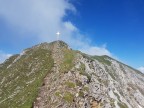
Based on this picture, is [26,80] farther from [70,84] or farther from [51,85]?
[70,84]

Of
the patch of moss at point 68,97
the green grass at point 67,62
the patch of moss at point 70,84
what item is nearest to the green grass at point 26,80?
the green grass at point 67,62

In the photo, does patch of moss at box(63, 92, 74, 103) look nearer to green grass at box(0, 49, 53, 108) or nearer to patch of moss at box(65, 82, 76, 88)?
patch of moss at box(65, 82, 76, 88)

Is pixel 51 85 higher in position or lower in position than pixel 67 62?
lower

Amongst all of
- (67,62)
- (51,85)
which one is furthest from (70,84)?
(67,62)

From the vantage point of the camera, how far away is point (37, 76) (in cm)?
9825

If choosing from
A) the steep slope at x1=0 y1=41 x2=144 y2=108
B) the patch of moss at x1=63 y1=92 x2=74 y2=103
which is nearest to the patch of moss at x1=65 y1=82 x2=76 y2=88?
the steep slope at x1=0 y1=41 x2=144 y2=108

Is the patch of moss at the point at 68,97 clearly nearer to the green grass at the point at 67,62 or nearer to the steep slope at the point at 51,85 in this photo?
the steep slope at the point at 51,85

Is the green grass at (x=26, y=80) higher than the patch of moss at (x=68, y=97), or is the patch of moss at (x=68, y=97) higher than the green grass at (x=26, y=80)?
the green grass at (x=26, y=80)

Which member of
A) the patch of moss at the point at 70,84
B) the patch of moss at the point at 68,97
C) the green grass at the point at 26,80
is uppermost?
the green grass at the point at 26,80

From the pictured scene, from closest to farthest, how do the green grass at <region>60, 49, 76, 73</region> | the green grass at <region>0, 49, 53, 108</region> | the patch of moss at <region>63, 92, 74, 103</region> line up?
the patch of moss at <region>63, 92, 74, 103</region> < the green grass at <region>0, 49, 53, 108</region> < the green grass at <region>60, 49, 76, 73</region>

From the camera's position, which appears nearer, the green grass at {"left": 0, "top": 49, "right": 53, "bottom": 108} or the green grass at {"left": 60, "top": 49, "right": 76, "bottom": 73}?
the green grass at {"left": 0, "top": 49, "right": 53, "bottom": 108}

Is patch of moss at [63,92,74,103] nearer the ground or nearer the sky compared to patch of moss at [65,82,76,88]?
nearer the ground

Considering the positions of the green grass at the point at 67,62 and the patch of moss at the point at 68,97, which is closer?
the patch of moss at the point at 68,97

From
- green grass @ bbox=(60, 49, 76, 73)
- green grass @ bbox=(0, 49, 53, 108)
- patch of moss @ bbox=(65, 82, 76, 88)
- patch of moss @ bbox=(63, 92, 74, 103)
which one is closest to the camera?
patch of moss @ bbox=(63, 92, 74, 103)
